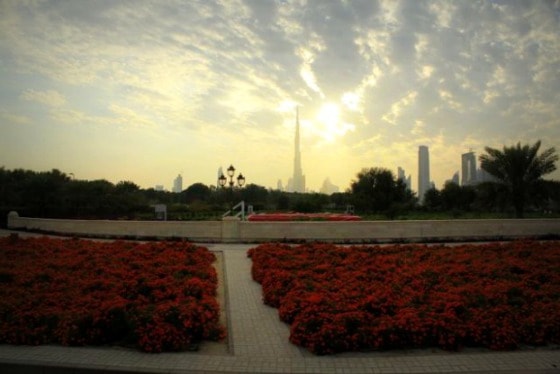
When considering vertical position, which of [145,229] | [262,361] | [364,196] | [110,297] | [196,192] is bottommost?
[262,361]

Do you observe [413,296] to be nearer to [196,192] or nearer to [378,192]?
[378,192]

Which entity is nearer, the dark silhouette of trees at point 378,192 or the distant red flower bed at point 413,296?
the distant red flower bed at point 413,296

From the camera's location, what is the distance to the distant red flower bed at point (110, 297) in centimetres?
621

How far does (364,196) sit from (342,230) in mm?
27864

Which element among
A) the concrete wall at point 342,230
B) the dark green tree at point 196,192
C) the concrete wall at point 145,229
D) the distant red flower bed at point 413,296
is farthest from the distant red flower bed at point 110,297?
the dark green tree at point 196,192

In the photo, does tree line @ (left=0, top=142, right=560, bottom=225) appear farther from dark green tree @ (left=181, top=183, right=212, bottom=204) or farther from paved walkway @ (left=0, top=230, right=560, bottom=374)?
paved walkway @ (left=0, top=230, right=560, bottom=374)

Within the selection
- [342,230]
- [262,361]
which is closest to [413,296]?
[262,361]

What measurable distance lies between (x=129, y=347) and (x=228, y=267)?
20.4 feet

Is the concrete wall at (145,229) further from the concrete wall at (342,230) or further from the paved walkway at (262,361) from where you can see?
the paved walkway at (262,361)

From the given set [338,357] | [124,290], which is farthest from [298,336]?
[124,290]

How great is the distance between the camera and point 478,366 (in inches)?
215

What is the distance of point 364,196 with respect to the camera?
147 feet

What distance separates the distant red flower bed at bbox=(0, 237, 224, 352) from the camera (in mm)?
6207

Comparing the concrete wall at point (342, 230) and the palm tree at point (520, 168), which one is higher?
the palm tree at point (520, 168)
